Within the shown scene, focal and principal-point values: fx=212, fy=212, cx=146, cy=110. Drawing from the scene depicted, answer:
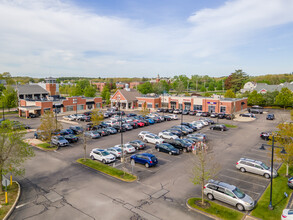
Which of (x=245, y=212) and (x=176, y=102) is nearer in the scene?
(x=245, y=212)

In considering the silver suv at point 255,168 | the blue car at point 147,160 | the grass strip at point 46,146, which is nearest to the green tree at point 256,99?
the silver suv at point 255,168

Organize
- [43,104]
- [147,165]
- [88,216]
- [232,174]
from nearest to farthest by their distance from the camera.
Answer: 1. [88,216]
2. [232,174]
3. [147,165]
4. [43,104]

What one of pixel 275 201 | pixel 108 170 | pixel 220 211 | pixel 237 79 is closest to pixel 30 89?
pixel 108 170

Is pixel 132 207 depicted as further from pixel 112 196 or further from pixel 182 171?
pixel 182 171

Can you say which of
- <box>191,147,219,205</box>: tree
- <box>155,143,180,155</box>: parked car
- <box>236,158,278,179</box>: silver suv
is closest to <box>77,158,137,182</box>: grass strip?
<box>191,147,219,205</box>: tree

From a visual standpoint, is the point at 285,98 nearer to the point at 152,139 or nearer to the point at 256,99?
the point at 256,99

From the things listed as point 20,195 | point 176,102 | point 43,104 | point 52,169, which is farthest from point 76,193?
point 176,102
